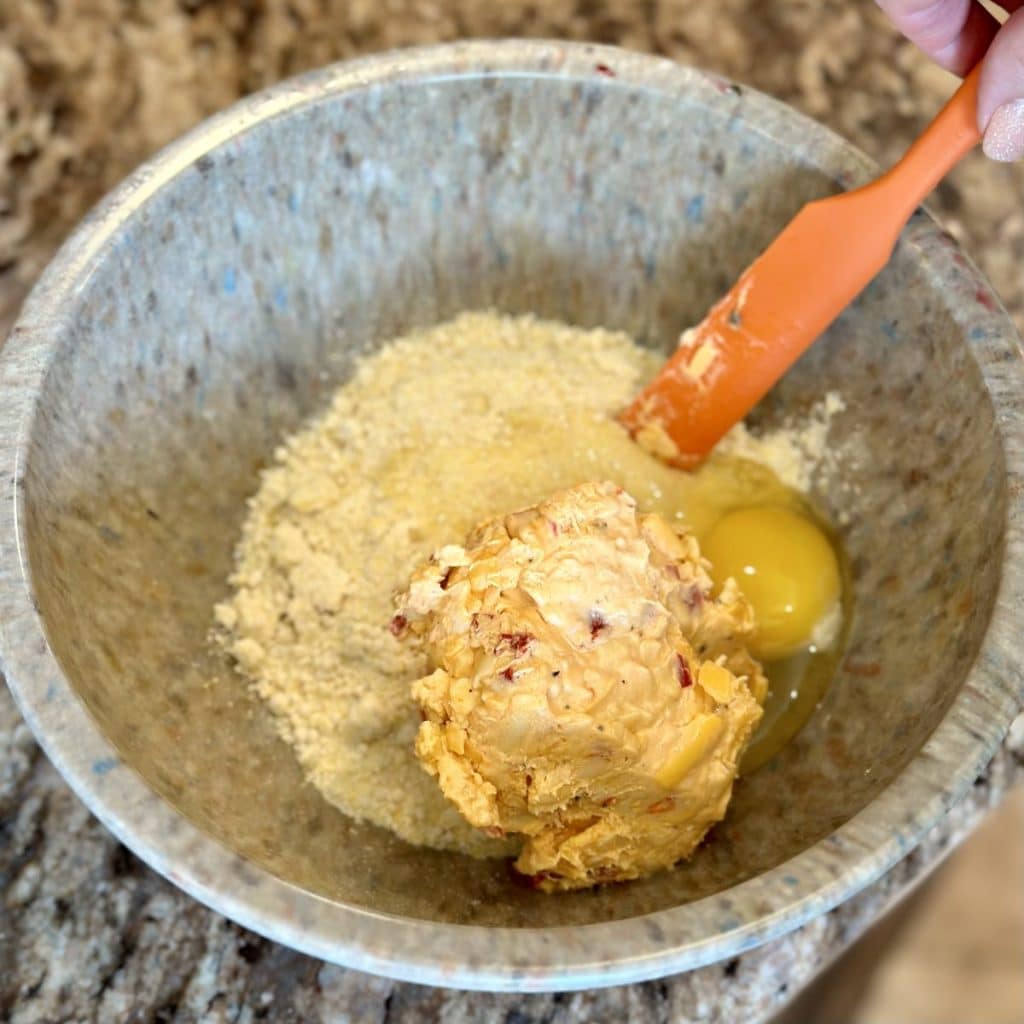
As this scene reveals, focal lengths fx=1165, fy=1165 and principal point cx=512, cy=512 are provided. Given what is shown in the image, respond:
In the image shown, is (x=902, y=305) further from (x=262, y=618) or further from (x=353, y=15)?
(x=353, y=15)

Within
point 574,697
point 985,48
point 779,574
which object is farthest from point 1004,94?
point 574,697

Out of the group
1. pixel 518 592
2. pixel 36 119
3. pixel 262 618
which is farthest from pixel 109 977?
pixel 36 119

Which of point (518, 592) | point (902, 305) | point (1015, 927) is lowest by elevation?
point (1015, 927)

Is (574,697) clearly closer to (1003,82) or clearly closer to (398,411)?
(398,411)

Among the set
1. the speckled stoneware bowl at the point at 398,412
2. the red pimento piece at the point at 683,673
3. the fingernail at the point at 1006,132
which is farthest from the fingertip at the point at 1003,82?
the red pimento piece at the point at 683,673

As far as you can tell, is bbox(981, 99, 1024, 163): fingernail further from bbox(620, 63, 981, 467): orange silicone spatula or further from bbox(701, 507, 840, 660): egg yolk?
bbox(701, 507, 840, 660): egg yolk

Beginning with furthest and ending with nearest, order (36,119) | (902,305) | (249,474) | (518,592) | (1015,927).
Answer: (1015,927)
(36,119)
(249,474)
(902,305)
(518,592)

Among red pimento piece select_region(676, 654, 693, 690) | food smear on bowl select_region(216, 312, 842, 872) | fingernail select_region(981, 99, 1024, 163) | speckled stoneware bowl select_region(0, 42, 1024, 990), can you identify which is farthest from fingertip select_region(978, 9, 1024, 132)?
red pimento piece select_region(676, 654, 693, 690)
